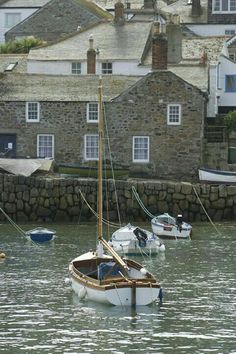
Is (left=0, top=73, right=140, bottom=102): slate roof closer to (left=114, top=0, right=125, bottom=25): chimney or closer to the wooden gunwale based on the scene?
(left=114, top=0, right=125, bottom=25): chimney

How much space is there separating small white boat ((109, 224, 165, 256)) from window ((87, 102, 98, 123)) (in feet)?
63.0

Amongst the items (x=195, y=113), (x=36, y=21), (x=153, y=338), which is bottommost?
(x=153, y=338)

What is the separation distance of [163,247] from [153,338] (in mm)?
19654

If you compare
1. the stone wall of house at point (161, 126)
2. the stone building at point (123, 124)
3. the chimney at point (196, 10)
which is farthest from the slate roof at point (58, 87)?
the chimney at point (196, 10)

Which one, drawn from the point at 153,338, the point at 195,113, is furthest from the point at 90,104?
the point at 153,338

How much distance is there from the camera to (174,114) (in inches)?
2958

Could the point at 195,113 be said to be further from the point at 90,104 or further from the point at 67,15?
the point at 67,15

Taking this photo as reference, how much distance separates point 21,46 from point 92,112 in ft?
81.7

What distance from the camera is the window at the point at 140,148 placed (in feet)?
247

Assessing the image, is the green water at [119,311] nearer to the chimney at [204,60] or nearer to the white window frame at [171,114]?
the white window frame at [171,114]

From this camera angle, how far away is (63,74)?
8325 centimetres

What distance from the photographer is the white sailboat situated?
4181 cm

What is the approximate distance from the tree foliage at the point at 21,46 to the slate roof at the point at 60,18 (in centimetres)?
448

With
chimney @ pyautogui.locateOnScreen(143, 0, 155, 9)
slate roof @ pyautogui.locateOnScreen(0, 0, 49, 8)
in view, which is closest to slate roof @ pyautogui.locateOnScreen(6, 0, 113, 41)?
chimney @ pyautogui.locateOnScreen(143, 0, 155, 9)
